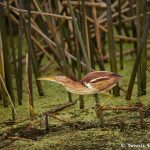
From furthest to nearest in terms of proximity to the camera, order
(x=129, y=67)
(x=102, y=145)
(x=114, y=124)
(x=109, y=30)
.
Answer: (x=129, y=67) < (x=109, y=30) < (x=114, y=124) < (x=102, y=145)

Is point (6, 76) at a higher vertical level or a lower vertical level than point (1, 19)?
lower

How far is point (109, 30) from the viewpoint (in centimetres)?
204

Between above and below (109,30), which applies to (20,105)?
below

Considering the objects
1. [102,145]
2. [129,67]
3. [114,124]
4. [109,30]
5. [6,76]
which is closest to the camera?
[102,145]

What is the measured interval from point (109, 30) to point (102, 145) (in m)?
0.63

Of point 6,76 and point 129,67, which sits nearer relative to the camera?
point 6,76

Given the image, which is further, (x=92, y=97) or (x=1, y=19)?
(x=92, y=97)

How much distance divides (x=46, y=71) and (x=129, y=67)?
492 millimetres

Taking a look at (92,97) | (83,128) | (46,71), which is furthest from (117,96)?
(46,71)

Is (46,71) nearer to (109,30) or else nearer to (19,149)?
(109,30)

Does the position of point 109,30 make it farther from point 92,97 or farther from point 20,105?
point 20,105

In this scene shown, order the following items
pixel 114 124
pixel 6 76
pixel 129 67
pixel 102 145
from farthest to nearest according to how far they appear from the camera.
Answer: pixel 129 67 → pixel 6 76 → pixel 114 124 → pixel 102 145

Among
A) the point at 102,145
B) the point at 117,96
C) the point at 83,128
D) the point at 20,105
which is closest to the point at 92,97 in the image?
the point at 117,96

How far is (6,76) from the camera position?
219 cm
